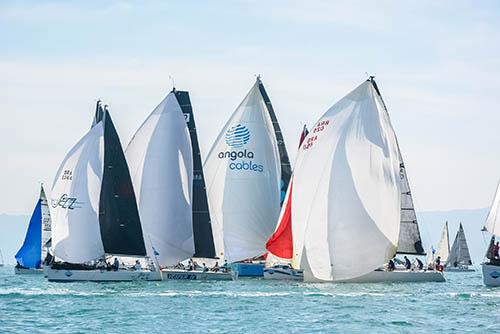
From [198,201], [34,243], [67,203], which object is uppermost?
[198,201]

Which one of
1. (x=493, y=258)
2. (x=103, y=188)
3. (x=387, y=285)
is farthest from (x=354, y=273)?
(x=103, y=188)

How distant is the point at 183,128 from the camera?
71.4 meters

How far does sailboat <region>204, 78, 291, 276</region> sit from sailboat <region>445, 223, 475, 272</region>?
189ft

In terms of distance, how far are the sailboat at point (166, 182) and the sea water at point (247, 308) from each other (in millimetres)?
4962

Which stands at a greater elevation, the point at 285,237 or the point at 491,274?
the point at 285,237

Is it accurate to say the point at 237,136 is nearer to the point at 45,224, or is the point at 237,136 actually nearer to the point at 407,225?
the point at 407,225

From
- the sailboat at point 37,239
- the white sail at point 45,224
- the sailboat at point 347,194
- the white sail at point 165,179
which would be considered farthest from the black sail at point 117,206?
the sailboat at point 37,239

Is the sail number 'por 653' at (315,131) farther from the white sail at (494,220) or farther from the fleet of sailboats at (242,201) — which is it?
the white sail at (494,220)

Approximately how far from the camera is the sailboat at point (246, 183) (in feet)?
248

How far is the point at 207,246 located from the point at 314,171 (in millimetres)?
14469

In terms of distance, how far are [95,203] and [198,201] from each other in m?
9.33

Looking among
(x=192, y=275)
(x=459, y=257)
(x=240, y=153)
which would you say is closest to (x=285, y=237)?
(x=192, y=275)

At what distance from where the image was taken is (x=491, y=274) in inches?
2525

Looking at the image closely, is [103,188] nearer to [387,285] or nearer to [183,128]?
[183,128]
